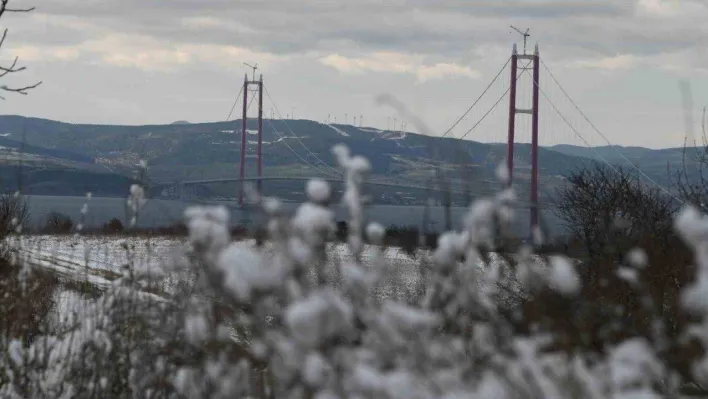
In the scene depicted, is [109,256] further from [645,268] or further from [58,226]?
[645,268]


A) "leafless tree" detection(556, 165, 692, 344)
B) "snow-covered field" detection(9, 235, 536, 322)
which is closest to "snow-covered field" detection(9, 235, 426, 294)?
"snow-covered field" detection(9, 235, 536, 322)

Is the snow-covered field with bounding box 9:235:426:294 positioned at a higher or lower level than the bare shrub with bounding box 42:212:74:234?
higher

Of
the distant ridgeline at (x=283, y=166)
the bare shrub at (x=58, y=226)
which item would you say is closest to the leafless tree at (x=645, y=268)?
the distant ridgeline at (x=283, y=166)

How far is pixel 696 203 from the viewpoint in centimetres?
817

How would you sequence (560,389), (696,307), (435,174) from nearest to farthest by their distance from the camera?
(696,307) → (560,389) → (435,174)

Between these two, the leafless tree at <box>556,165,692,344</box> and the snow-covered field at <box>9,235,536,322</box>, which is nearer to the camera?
the snow-covered field at <box>9,235,536,322</box>

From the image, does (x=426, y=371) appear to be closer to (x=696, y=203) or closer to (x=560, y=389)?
(x=560, y=389)

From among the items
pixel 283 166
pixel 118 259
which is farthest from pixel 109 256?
pixel 283 166

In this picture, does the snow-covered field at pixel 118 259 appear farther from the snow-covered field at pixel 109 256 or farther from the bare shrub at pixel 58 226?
the bare shrub at pixel 58 226

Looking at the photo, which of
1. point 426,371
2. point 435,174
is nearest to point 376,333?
point 426,371

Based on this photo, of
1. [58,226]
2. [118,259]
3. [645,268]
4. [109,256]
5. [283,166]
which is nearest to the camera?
[645,268]

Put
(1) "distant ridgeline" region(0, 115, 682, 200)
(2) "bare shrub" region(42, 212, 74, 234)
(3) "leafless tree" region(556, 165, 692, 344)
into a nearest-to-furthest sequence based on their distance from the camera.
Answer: (1) "distant ridgeline" region(0, 115, 682, 200), (3) "leafless tree" region(556, 165, 692, 344), (2) "bare shrub" region(42, 212, 74, 234)

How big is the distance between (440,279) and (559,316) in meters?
0.26

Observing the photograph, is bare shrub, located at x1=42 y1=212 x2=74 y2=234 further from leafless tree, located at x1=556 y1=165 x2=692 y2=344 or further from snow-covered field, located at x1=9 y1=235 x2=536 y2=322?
leafless tree, located at x1=556 y1=165 x2=692 y2=344
